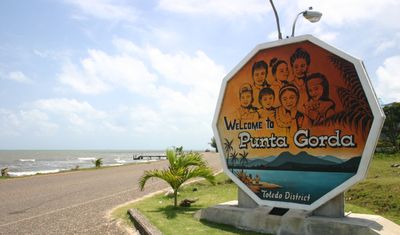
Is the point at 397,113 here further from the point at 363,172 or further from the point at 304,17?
the point at 363,172

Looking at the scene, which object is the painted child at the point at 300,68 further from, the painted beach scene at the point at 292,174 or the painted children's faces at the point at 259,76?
the painted beach scene at the point at 292,174

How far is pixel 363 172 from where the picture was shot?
5.93m

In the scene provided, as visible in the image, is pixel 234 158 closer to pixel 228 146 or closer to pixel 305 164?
pixel 228 146

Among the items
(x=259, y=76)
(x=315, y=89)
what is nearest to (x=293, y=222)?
(x=315, y=89)

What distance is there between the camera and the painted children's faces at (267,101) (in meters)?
7.29

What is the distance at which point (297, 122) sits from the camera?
22.5ft

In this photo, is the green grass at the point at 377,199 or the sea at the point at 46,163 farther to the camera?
the sea at the point at 46,163

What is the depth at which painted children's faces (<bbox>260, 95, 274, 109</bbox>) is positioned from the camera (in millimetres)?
7285

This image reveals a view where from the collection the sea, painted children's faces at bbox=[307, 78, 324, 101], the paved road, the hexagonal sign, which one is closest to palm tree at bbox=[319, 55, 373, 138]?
the hexagonal sign

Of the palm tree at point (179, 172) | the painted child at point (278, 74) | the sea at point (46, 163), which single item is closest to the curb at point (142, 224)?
the palm tree at point (179, 172)

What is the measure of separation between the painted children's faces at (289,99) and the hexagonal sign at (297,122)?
19 millimetres

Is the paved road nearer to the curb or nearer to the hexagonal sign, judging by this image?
the curb

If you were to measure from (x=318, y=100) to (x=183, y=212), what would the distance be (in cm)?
436

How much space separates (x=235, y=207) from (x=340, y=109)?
9.85 ft
